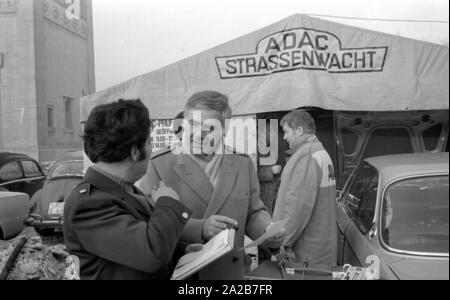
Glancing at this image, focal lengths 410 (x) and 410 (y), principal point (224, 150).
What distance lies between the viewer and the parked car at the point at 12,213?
578 centimetres

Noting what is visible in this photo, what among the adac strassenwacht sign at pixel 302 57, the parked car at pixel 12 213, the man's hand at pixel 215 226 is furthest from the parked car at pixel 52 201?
the man's hand at pixel 215 226

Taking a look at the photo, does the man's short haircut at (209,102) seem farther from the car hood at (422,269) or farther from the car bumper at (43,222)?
the car bumper at (43,222)

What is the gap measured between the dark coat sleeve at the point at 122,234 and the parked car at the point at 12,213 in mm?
5269

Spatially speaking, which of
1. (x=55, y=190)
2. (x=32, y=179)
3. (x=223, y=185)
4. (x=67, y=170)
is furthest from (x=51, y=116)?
(x=32, y=179)

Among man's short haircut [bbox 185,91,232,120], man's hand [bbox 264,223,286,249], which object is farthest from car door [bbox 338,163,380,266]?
man's short haircut [bbox 185,91,232,120]

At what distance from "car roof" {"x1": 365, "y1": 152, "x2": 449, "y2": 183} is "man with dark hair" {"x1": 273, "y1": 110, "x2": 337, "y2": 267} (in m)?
0.36

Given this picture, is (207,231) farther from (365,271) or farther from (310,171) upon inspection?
(310,171)

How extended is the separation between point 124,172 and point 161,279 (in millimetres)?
395

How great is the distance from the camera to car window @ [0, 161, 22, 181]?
689cm

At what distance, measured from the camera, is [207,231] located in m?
1.60

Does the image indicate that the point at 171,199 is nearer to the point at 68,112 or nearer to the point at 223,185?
the point at 223,185

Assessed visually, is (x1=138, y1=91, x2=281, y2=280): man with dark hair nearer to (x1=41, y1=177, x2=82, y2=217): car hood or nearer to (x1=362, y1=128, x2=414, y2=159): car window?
(x1=362, y1=128, x2=414, y2=159): car window
